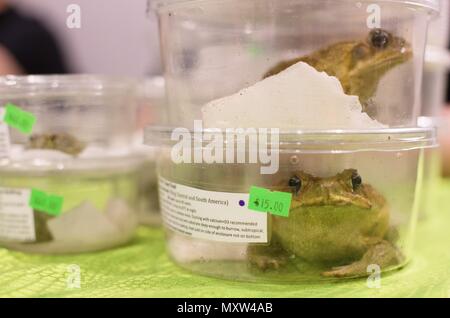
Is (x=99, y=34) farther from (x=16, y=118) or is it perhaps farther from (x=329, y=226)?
(x=329, y=226)

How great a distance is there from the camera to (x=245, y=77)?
0.63 meters

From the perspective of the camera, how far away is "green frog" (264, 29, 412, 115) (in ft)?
1.96

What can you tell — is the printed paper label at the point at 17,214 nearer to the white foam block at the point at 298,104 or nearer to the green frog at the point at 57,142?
the green frog at the point at 57,142

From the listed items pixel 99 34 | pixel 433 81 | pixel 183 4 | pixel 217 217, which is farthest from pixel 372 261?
pixel 99 34

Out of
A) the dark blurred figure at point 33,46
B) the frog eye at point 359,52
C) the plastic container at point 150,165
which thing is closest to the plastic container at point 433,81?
the frog eye at point 359,52

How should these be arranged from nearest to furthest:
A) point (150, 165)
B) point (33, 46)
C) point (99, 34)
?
point (150, 165) → point (99, 34) → point (33, 46)

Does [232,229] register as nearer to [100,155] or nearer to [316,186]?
[316,186]

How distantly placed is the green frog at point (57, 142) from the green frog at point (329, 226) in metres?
0.33

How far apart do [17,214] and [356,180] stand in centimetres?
48

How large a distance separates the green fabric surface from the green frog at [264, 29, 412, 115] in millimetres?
216

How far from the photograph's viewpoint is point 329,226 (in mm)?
581

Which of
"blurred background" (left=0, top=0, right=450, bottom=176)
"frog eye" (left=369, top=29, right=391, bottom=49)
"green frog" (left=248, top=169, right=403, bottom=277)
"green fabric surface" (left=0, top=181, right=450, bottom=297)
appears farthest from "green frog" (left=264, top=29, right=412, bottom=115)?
"blurred background" (left=0, top=0, right=450, bottom=176)

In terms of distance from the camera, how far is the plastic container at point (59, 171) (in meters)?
0.73

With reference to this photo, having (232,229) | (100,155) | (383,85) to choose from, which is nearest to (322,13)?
(383,85)
